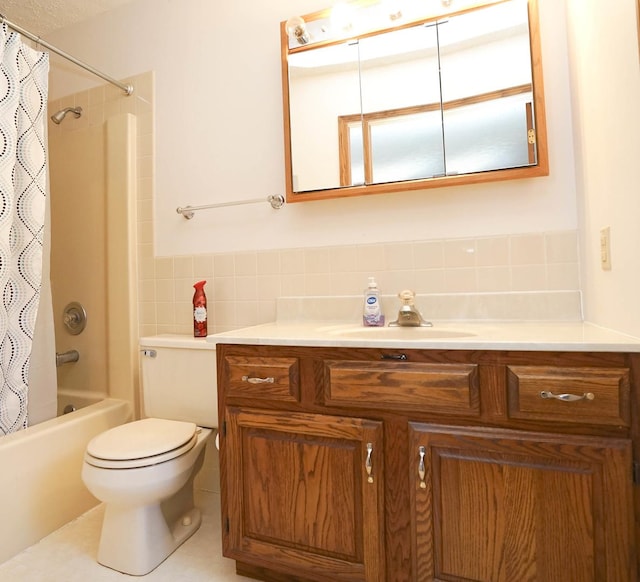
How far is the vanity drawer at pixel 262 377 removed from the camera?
114cm

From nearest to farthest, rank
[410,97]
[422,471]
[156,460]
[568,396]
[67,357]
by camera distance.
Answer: [568,396] < [422,471] < [156,460] < [410,97] < [67,357]

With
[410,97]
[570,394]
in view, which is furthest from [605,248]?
[410,97]

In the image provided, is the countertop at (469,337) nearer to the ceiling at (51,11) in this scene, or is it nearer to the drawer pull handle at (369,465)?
the drawer pull handle at (369,465)

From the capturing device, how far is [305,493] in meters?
1.12

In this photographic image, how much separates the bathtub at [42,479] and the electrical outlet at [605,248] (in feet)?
6.50

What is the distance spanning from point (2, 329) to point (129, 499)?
2.65 ft

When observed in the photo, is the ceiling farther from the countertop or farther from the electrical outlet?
the electrical outlet

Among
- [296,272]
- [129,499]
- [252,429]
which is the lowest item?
[129,499]

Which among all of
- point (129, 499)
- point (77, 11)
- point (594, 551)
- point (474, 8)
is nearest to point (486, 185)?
point (474, 8)

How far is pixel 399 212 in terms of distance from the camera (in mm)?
1556

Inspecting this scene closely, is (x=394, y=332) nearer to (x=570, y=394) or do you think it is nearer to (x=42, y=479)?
(x=570, y=394)

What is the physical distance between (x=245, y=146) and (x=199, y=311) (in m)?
0.76

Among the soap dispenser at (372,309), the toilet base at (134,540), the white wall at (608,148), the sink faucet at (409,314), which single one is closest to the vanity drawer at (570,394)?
the white wall at (608,148)

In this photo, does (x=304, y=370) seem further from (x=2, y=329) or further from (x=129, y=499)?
(x=2, y=329)
